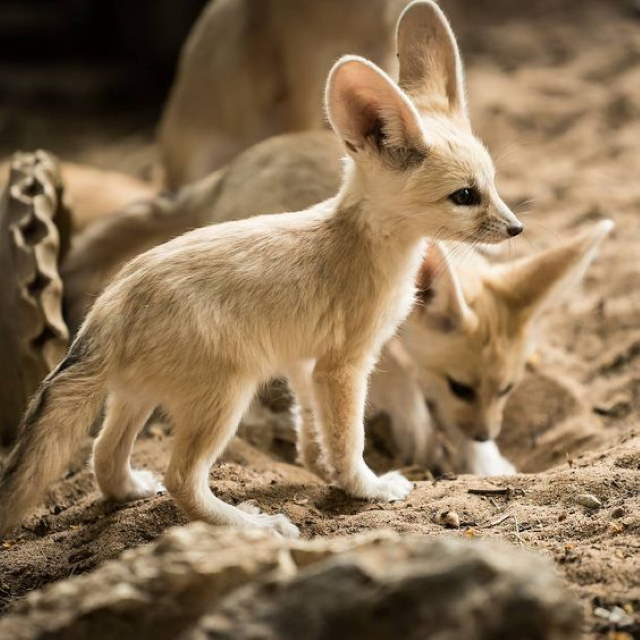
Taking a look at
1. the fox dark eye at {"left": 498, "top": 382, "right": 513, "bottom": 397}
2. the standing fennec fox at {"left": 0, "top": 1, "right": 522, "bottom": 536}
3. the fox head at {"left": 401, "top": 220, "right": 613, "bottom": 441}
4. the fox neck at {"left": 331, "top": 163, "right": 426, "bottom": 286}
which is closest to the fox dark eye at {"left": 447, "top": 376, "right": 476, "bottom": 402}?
the fox head at {"left": 401, "top": 220, "right": 613, "bottom": 441}

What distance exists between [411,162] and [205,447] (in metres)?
1.09

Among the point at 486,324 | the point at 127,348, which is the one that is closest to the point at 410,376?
the point at 486,324

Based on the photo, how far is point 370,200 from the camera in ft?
10.6

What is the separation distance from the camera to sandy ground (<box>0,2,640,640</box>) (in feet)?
9.71

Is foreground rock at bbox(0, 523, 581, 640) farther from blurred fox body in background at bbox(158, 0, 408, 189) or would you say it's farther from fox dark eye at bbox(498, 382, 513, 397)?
blurred fox body in background at bbox(158, 0, 408, 189)

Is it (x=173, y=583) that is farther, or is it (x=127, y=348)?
(x=127, y=348)

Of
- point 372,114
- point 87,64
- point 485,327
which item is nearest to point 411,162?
point 372,114

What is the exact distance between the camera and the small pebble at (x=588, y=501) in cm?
309

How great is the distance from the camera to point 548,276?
4285 mm

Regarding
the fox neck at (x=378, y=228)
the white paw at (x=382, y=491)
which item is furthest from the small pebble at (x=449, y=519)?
the fox neck at (x=378, y=228)

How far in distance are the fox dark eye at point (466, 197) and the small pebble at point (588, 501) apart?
1.00 m

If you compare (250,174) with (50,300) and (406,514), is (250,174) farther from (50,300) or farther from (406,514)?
(406,514)

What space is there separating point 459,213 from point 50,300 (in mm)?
1943

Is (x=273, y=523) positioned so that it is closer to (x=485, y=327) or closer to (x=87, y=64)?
(x=485, y=327)
